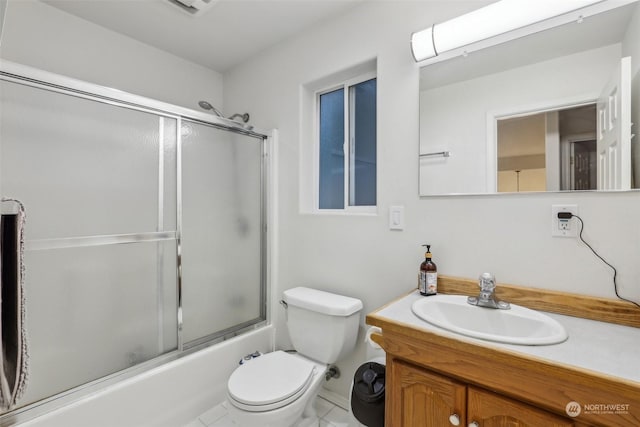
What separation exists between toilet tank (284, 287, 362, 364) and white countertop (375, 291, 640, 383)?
0.52 metres

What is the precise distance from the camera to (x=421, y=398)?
986 millimetres

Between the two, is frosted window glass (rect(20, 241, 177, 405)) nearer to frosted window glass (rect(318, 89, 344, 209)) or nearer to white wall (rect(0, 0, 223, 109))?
frosted window glass (rect(318, 89, 344, 209))

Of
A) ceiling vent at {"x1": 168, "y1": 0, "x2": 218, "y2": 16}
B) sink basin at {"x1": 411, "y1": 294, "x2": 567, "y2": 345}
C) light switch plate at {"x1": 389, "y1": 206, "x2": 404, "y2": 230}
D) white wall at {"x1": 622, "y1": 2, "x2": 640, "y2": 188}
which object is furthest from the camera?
ceiling vent at {"x1": 168, "y1": 0, "x2": 218, "y2": 16}

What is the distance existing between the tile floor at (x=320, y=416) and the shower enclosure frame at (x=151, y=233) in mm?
374

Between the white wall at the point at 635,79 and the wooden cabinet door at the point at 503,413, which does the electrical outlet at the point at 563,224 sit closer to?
the white wall at the point at 635,79

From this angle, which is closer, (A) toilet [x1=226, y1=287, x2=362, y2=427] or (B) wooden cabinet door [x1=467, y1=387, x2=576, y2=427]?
(B) wooden cabinet door [x1=467, y1=387, x2=576, y2=427]

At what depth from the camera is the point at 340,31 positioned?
1795 mm

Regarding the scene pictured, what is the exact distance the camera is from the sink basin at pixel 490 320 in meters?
0.90

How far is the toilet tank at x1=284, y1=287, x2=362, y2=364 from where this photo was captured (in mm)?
1562

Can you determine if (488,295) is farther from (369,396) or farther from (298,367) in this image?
(298,367)

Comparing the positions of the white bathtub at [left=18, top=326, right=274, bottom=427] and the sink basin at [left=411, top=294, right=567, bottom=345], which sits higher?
the sink basin at [left=411, top=294, right=567, bottom=345]

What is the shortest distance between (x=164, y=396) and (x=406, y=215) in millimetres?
1625

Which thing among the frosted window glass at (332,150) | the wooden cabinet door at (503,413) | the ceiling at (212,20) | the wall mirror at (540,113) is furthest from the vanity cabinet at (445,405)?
the ceiling at (212,20)

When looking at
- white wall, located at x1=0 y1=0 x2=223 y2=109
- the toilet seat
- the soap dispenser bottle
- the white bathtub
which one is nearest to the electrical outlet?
the soap dispenser bottle
